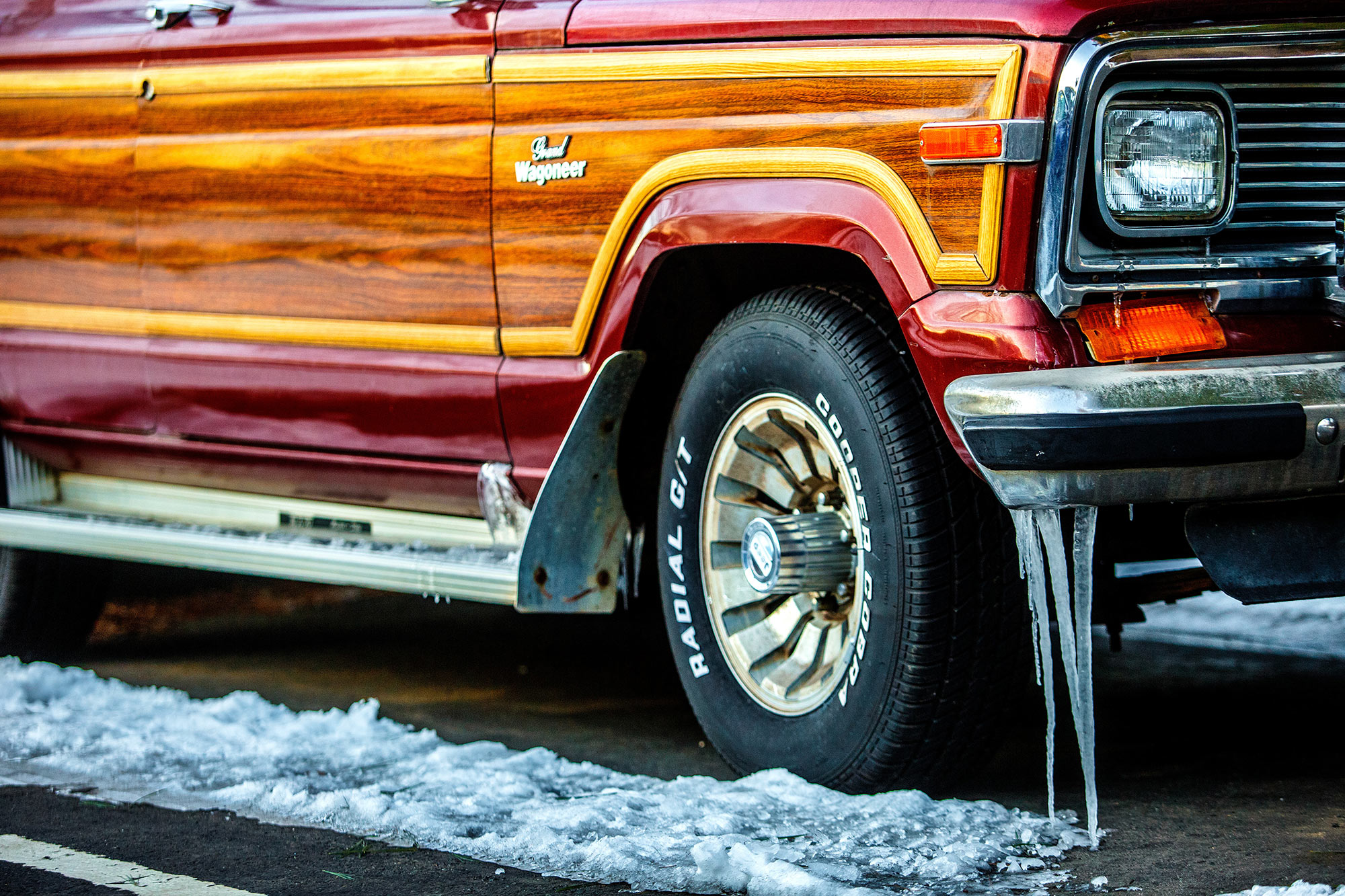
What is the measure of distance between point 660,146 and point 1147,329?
3.58 ft

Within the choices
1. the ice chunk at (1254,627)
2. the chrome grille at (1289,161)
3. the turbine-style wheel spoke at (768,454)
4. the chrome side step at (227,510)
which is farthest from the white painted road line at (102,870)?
the ice chunk at (1254,627)

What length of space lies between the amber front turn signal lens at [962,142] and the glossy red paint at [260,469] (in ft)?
4.93

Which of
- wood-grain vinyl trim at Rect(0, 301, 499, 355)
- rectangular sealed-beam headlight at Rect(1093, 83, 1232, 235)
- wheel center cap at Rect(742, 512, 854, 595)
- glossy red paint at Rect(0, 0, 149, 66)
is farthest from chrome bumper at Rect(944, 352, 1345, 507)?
glossy red paint at Rect(0, 0, 149, 66)

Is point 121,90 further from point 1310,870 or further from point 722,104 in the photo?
point 1310,870

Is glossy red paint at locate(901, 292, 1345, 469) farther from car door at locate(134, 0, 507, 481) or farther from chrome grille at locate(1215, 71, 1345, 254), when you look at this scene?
car door at locate(134, 0, 507, 481)

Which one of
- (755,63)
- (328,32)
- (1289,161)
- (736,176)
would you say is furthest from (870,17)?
(328,32)

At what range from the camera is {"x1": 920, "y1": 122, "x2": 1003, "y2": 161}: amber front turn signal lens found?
3.01 meters

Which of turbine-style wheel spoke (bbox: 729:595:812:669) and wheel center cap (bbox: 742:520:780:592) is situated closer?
wheel center cap (bbox: 742:520:780:592)

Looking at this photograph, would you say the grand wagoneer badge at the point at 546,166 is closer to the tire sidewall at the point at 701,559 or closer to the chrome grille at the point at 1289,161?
the tire sidewall at the point at 701,559

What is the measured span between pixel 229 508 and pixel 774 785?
6.29 ft

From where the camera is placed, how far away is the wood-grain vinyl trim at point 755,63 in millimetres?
3066

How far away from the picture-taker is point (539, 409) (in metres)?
3.97

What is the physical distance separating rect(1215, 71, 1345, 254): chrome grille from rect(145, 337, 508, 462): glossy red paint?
1.69 metres

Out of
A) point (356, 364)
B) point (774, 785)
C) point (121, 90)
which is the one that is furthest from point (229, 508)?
point (774, 785)
